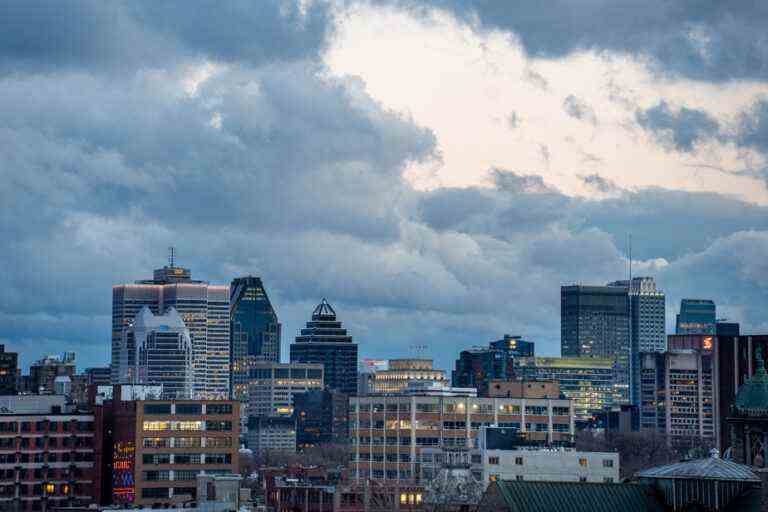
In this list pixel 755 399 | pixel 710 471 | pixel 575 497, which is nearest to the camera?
pixel 755 399

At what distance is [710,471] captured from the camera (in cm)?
15612

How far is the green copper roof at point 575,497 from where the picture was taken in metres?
156

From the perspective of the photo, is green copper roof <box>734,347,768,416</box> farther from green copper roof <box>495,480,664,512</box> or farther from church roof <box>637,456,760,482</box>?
green copper roof <box>495,480,664,512</box>

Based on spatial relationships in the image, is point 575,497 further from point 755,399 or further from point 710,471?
point 755,399

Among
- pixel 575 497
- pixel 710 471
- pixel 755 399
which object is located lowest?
pixel 575 497

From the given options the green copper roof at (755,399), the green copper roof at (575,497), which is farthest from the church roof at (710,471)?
the green copper roof at (755,399)

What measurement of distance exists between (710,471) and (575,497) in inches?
479

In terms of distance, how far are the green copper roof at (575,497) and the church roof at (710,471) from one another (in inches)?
125

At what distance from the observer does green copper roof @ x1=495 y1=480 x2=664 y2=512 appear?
15562 cm

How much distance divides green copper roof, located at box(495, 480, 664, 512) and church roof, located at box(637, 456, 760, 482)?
318 cm

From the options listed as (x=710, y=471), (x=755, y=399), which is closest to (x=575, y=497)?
(x=710, y=471)

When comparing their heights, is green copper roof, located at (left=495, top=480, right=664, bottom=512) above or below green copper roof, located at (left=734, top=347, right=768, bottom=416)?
below

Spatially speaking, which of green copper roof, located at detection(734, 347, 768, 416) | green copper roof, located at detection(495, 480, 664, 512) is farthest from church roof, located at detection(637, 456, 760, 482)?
green copper roof, located at detection(734, 347, 768, 416)

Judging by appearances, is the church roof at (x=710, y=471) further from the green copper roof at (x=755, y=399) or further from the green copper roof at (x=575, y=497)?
the green copper roof at (x=755, y=399)
